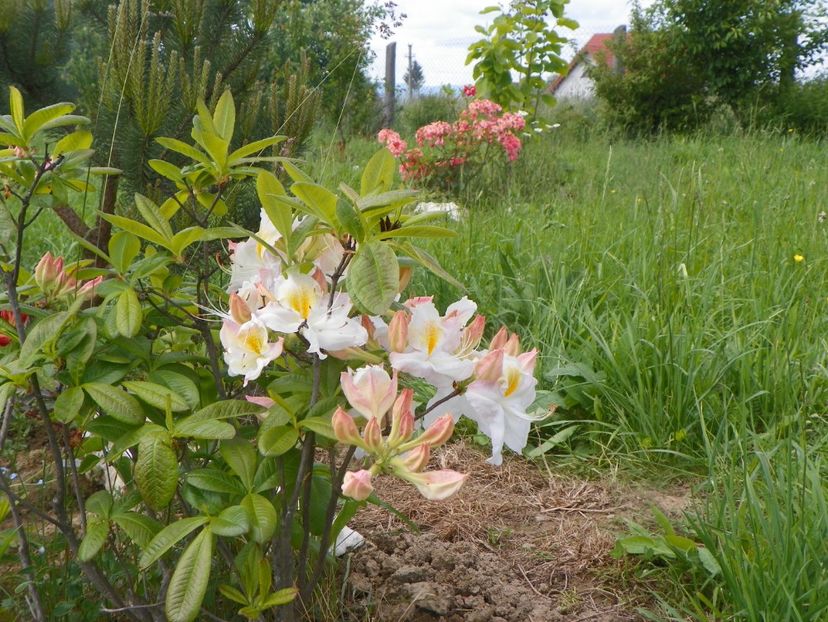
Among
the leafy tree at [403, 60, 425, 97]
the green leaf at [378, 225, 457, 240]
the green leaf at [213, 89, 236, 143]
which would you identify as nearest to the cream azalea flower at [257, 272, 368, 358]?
the green leaf at [378, 225, 457, 240]

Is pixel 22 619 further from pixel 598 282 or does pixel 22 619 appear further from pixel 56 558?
pixel 598 282

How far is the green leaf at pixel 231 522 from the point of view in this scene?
968 mm

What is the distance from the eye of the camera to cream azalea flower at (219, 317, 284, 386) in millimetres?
940

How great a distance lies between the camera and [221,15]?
249cm

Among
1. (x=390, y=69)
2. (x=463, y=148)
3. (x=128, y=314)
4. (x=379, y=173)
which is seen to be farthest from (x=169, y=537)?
(x=390, y=69)

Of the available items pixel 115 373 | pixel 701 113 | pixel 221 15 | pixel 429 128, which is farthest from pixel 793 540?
pixel 701 113

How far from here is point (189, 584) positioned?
95cm

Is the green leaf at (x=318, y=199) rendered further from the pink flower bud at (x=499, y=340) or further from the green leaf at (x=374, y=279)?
the pink flower bud at (x=499, y=340)

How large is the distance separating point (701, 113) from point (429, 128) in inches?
236

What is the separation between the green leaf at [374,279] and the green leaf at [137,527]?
1.65 feet

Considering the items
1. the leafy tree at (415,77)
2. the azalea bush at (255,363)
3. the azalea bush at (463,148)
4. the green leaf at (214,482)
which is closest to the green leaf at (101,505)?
the azalea bush at (255,363)

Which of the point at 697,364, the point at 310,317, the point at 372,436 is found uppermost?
the point at 310,317

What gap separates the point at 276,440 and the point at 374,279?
10.2 inches

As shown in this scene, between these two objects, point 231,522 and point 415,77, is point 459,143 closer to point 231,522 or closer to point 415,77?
point 231,522
